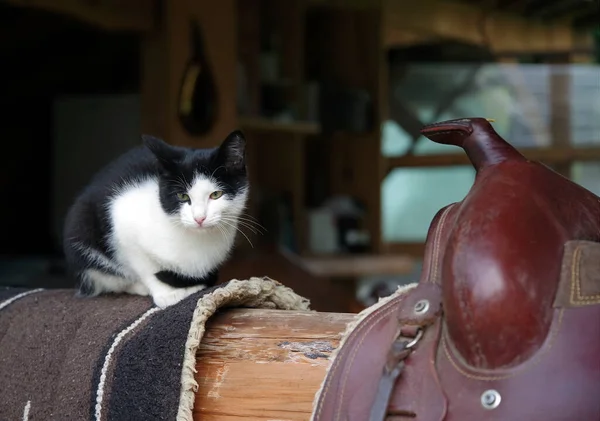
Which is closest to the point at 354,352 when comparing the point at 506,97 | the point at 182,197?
the point at 182,197

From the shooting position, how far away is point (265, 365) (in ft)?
3.18

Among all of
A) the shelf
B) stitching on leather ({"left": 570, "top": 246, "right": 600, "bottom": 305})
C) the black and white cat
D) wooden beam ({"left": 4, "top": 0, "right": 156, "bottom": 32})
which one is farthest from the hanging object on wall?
stitching on leather ({"left": 570, "top": 246, "right": 600, "bottom": 305})

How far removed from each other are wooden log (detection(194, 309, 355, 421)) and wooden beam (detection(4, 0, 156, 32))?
6.63ft

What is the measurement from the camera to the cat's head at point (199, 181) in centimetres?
137

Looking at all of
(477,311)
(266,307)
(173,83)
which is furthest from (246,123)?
(477,311)

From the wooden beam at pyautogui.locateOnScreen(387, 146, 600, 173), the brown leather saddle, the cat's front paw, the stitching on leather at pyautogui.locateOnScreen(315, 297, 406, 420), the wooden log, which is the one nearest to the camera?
the brown leather saddle

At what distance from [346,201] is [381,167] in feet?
0.87

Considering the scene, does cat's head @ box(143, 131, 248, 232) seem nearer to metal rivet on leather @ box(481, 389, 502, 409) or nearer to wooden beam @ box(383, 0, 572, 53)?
metal rivet on leather @ box(481, 389, 502, 409)

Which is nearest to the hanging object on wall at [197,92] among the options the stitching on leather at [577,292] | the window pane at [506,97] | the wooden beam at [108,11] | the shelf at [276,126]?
the wooden beam at [108,11]

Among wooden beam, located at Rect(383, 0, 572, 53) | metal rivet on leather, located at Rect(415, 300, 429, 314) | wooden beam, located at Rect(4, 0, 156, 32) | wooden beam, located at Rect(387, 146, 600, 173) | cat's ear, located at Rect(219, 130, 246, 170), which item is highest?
wooden beam, located at Rect(383, 0, 572, 53)

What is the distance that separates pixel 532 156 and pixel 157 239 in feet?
12.5

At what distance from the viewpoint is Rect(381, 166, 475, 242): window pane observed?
16.9 feet

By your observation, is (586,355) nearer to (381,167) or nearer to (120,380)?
(120,380)

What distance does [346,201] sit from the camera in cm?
460
